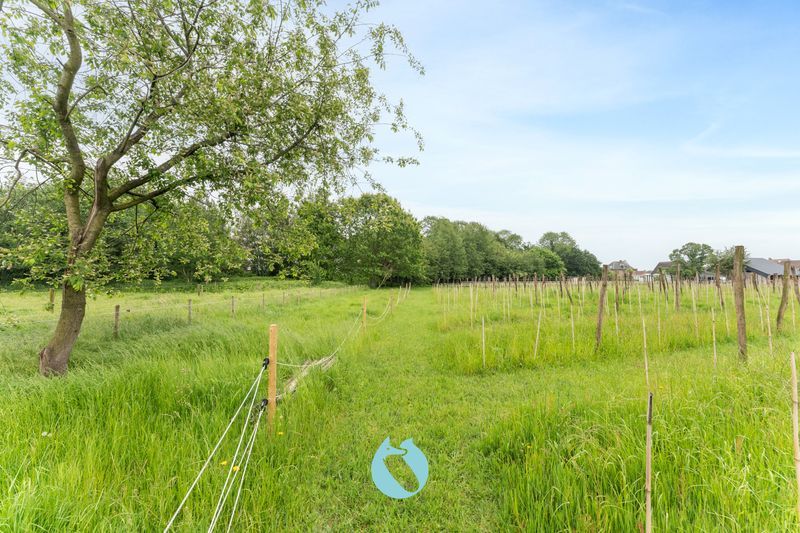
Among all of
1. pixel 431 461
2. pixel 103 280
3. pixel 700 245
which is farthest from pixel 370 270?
pixel 700 245

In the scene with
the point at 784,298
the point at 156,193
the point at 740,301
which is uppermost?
the point at 156,193

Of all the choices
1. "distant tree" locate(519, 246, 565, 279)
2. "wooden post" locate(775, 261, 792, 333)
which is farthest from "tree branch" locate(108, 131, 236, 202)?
"distant tree" locate(519, 246, 565, 279)

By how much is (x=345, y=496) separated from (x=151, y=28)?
712 centimetres

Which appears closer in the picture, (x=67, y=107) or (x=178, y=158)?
(x=67, y=107)

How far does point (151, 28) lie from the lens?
4.75 metres

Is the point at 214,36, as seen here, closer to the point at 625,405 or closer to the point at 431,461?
the point at 431,461

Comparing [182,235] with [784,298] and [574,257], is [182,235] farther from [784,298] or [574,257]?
[574,257]

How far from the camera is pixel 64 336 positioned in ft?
17.8

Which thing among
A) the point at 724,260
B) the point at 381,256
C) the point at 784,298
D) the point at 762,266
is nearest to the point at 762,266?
the point at 762,266

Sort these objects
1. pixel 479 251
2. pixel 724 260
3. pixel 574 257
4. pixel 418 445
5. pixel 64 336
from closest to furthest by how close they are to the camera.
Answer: pixel 418 445 < pixel 64 336 < pixel 724 260 < pixel 479 251 < pixel 574 257

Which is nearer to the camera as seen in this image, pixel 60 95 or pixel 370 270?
pixel 60 95

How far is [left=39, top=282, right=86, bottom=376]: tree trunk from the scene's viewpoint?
17.5 ft

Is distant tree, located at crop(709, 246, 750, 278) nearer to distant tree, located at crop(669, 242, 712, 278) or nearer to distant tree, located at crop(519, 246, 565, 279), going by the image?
distant tree, located at crop(669, 242, 712, 278)

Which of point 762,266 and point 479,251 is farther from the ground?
point 479,251
